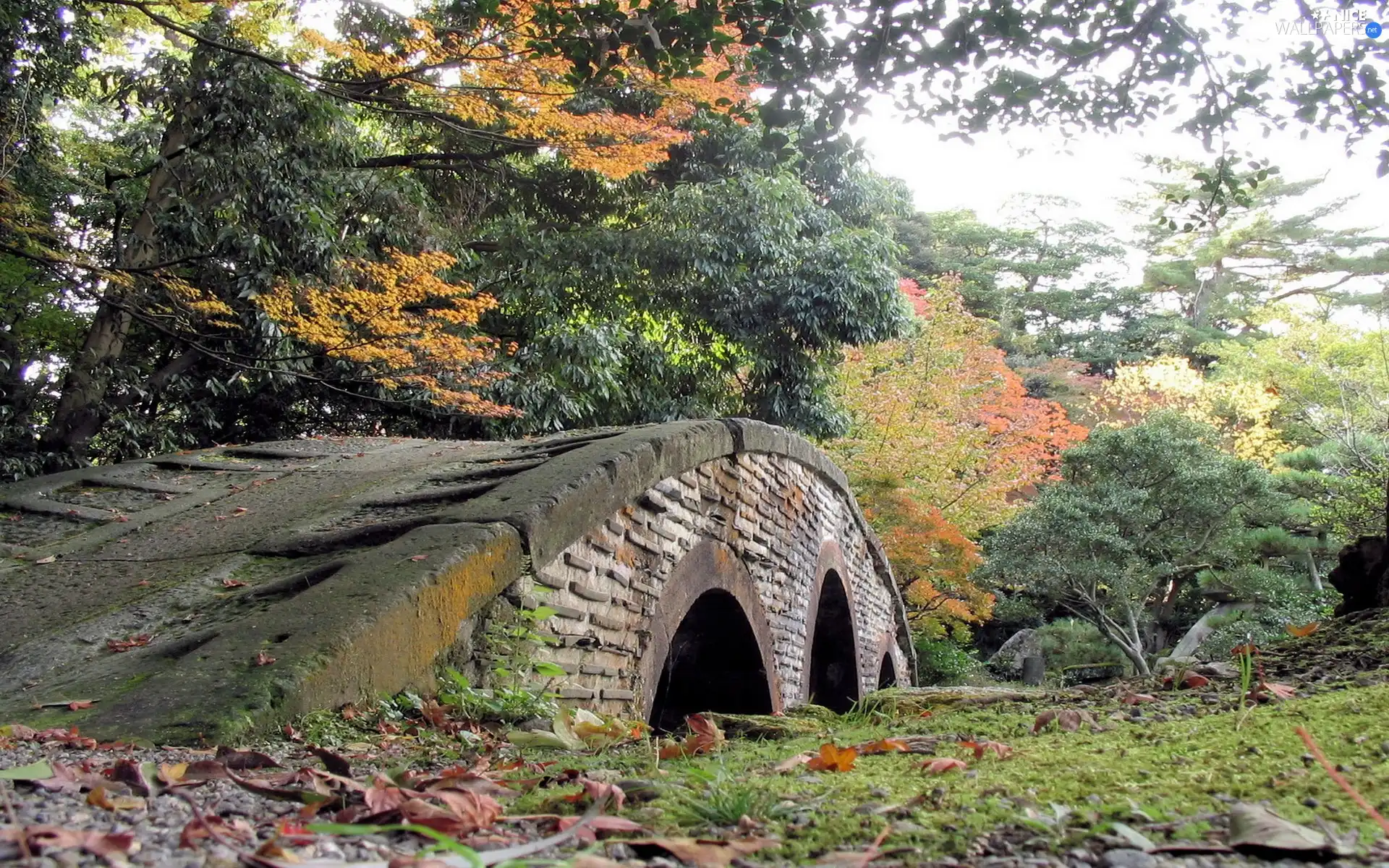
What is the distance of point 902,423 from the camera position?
15133mm

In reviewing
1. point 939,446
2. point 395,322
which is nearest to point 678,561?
point 395,322

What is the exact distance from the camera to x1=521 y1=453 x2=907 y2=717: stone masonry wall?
406 cm

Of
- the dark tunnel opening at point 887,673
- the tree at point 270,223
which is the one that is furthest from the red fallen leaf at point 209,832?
the dark tunnel opening at point 887,673

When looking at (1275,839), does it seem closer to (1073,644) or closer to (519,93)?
(519,93)

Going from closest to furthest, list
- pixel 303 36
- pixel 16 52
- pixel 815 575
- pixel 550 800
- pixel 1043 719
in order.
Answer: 1. pixel 550 800
2. pixel 1043 719
3. pixel 16 52
4. pixel 815 575
5. pixel 303 36

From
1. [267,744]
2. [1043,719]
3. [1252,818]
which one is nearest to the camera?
[1252,818]

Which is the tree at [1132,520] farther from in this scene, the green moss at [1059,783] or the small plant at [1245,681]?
the green moss at [1059,783]

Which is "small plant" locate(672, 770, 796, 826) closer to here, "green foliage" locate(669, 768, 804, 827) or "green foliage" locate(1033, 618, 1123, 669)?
"green foliage" locate(669, 768, 804, 827)

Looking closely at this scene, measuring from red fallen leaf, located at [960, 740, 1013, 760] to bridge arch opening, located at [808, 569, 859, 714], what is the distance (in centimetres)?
701

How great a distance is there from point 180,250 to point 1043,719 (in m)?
8.24

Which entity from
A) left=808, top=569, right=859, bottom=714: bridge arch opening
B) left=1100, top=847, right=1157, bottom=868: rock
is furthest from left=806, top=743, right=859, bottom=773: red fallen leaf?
left=808, top=569, right=859, bottom=714: bridge arch opening

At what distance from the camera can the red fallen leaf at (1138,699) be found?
288 cm

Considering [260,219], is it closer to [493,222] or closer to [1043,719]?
[493,222]

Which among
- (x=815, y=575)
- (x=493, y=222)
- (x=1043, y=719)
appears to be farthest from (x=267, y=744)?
(x=493, y=222)
